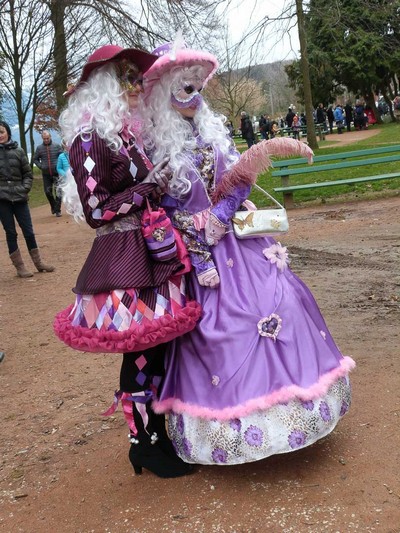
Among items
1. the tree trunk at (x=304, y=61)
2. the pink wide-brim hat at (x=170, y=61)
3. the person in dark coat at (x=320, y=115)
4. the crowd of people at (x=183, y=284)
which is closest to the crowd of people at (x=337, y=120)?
the person in dark coat at (x=320, y=115)

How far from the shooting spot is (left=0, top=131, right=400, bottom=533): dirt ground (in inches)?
98.8

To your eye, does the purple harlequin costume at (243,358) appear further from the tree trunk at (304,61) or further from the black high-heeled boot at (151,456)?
the tree trunk at (304,61)

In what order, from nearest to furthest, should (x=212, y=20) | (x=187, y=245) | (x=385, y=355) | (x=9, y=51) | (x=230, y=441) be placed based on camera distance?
(x=230, y=441) < (x=187, y=245) < (x=385, y=355) < (x=212, y=20) < (x=9, y=51)

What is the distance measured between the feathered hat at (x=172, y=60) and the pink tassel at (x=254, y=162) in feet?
1.49

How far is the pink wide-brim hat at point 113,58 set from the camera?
8.68 ft

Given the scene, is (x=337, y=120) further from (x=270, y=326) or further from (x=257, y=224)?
(x=270, y=326)

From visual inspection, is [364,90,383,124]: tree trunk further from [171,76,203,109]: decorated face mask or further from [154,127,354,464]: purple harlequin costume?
[154,127,354,464]: purple harlequin costume

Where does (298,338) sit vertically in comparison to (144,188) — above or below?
below

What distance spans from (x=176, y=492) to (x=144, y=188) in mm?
1315

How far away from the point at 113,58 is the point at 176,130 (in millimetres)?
400

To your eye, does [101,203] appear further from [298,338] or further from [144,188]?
[298,338]

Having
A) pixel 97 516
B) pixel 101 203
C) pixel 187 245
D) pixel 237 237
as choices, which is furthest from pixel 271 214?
pixel 97 516

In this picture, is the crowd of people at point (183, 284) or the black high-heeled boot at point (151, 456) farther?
the black high-heeled boot at point (151, 456)

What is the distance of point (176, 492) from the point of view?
8.99 feet
